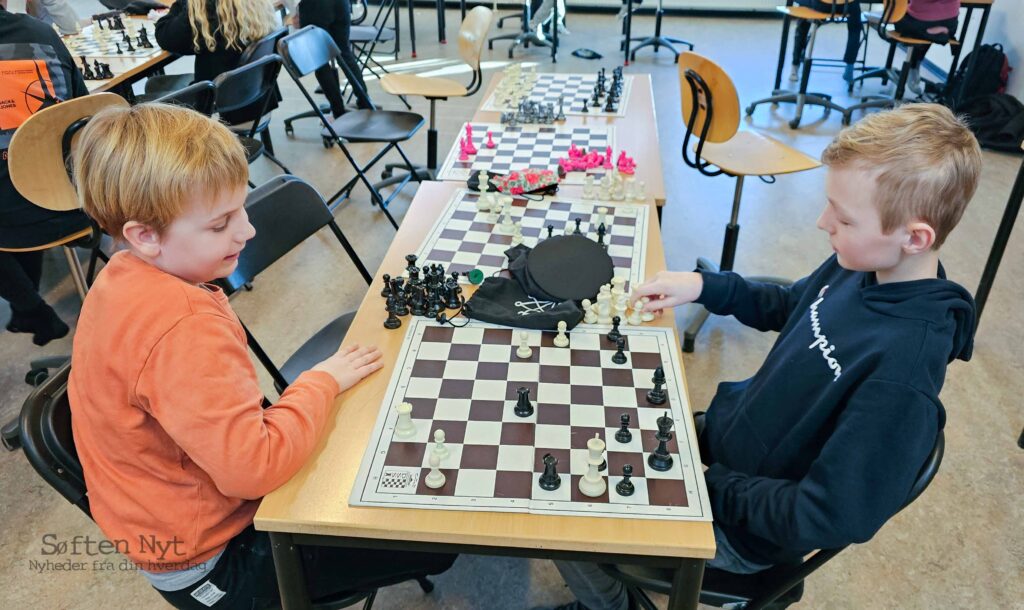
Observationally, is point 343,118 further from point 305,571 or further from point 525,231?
point 305,571

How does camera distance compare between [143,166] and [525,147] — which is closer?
[143,166]

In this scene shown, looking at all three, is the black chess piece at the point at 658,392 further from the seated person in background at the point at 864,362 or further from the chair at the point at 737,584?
the chair at the point at 737,584

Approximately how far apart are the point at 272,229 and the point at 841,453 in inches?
55.6

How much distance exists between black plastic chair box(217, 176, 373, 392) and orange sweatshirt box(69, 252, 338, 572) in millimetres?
542

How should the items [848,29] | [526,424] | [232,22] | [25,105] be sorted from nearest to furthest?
[526,424] < [25,105] < [232,22] < [848,29]

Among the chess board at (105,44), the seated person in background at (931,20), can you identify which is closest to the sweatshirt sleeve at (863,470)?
the chess board at (105,44)

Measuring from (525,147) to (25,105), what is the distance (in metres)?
1.70

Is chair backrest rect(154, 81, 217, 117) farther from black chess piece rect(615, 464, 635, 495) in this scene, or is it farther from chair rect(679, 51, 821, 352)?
black chess piece rect(615, 464, 635, 495)

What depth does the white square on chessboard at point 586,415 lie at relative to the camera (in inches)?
48.2

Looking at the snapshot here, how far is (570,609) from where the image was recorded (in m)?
1.65

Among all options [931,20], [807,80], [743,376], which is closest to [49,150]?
[743,376]

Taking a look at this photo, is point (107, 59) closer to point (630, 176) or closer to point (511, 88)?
point (511, 88)

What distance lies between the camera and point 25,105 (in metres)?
2.35

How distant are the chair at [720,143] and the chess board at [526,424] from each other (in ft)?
4.51
